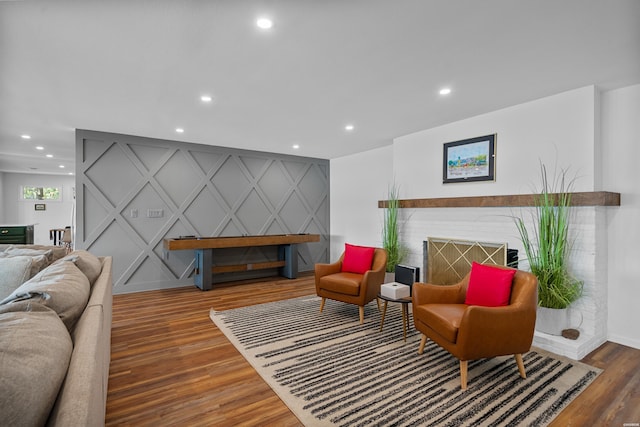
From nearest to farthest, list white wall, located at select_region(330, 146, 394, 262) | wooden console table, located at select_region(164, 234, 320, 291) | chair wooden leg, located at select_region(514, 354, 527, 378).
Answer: chair wooden leg, located at select_region(514, 354, 527, 378), wooden console table, located at select_region(164, 234, 320, 291), white wall, located at select_region(330, 146, 394, 262)

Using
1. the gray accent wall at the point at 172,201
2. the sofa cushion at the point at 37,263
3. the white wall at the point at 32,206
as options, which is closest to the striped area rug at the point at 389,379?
the sofa cushion at the point at 37,263

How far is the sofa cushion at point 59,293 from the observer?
123cm

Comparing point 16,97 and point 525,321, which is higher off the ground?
point 16,97

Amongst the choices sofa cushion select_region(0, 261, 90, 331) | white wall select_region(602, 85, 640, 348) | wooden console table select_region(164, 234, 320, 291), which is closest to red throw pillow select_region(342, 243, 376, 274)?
wooden console table select_region(164, 234, 320, 291)

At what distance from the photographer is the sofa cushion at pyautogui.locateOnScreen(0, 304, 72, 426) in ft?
2.26

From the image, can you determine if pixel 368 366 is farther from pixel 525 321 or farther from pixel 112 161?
pixel 112 161

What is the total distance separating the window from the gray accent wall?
22.6ft

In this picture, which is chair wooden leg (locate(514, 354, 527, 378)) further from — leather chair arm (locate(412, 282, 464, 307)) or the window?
the window

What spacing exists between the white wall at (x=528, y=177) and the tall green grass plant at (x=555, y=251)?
0.10 metres

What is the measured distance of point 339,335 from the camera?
118 inches

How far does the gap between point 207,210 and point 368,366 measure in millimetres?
3998

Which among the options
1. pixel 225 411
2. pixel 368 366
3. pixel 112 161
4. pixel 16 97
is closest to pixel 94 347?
pixel 225 411

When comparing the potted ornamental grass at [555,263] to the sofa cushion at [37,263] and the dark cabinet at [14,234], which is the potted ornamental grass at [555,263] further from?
the dark cabinet at [14,234]

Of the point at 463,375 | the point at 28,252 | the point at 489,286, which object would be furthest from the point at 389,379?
the point at 28,252
